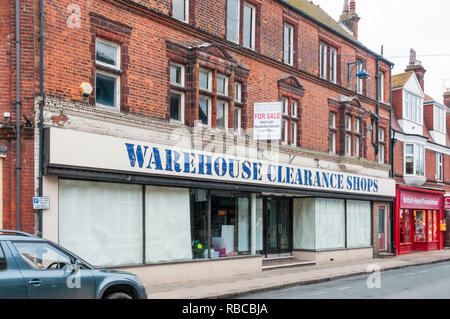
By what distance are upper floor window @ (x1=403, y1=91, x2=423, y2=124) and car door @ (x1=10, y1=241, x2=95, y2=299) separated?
84.0 feet

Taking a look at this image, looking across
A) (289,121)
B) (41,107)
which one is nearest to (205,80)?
(289,121)

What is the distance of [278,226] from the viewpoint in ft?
72.0

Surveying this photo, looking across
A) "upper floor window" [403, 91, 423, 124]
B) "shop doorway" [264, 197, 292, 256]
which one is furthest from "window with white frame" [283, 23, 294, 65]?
"upper floor window" [403, 91, 423, 124]

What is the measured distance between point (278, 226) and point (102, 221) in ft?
31.9

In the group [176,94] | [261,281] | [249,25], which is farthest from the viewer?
[249,25]

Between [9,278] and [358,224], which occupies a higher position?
[9,278]

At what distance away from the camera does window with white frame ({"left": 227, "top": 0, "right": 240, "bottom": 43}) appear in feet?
60.7

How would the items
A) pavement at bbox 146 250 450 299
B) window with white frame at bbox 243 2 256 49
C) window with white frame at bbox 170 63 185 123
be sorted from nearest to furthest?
pavement at bbox 146 250 450 299 → window with white frame at bbox 170 63 185 123 → window with white frame at bbox 243 2 256 49

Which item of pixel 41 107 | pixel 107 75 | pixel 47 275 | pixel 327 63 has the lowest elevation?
pixel 47 275

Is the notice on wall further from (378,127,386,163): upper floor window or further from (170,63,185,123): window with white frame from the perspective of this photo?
(378,127,386,163): upper floor window

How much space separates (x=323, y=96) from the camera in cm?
2316

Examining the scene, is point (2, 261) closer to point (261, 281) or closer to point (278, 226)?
point (261, 281)

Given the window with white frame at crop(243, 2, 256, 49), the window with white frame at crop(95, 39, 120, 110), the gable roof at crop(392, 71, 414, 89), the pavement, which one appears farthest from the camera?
the gable roof at crop(392, 71, 414, 89)

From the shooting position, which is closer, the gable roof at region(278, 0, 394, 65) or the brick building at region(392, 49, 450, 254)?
the gable roof at region(278, 0, 394, 65)
